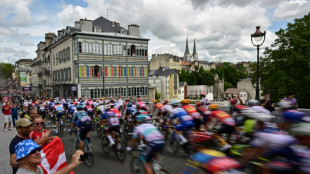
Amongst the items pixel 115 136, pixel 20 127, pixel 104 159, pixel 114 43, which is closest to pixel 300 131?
pixel 20 127

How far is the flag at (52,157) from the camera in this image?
346cm

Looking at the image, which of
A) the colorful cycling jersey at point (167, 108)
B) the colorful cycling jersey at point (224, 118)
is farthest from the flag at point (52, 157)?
the colorful cycling jersey at point (167, 108)

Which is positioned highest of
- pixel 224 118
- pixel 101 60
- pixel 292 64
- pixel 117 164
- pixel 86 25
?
pixel 86 25

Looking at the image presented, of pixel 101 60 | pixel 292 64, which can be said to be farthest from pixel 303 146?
pixel 101 60

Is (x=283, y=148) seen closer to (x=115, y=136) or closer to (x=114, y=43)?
(x=115, y=136)

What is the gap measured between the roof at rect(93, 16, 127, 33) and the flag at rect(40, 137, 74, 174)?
3250 cm

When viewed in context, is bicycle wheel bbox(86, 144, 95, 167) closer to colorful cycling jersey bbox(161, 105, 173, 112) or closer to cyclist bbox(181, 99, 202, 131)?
colorful cycling jersey bbox(161, 105, 173, 112)

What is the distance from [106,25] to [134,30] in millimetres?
4836

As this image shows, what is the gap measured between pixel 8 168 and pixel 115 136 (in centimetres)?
363

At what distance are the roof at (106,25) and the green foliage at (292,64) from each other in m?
24.0

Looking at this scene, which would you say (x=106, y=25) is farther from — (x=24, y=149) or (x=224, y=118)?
(x=24, y=149)

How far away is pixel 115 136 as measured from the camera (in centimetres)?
777

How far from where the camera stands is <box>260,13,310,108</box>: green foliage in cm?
2330

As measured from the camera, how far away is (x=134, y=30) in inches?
1421
